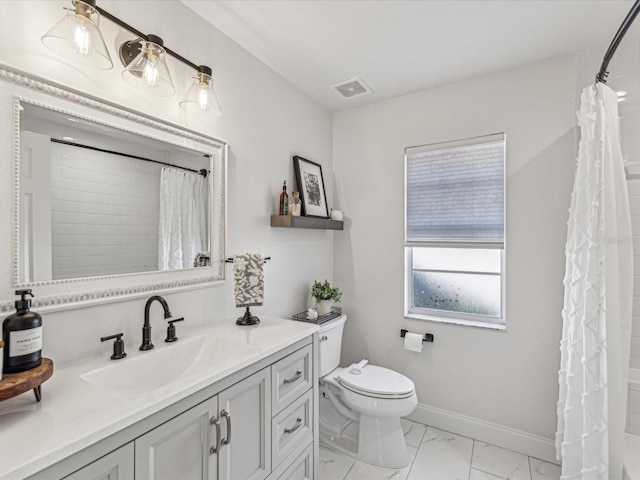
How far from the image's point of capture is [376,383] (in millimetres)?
2004

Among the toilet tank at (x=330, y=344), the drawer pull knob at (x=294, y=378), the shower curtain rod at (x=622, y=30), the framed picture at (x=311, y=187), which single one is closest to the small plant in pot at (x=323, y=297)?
the toilet tank at (x=330, y=344)

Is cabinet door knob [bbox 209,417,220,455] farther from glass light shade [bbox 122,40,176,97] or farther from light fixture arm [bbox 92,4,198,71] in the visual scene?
light fixture arm [bbox 92,4,198,71]

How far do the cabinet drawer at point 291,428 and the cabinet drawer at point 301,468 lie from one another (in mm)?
62

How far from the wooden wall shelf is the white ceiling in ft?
3.30

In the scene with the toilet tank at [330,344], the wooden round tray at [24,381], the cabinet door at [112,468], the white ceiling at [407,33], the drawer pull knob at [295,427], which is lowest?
the drawer pull knob at [295,427]

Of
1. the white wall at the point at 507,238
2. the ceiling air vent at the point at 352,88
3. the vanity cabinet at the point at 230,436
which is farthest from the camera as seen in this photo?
the ceiling air vent at the point at 352,88

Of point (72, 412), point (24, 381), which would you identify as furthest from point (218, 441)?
point (24, 381)

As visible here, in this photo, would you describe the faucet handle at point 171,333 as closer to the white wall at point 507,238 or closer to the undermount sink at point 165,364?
the undermount sink at point 165,364

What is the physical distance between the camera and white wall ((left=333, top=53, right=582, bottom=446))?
1.98 metres

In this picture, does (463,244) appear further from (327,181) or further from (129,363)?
(129,363)

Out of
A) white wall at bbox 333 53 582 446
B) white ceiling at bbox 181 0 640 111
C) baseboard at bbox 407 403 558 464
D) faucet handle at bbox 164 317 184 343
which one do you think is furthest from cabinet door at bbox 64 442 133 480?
baseboard at bbox 407 403 558 464

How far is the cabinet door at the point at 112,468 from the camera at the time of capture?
2.41 feet

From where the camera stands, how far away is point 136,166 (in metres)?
1.35

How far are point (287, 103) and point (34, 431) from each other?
2128 millimetres
